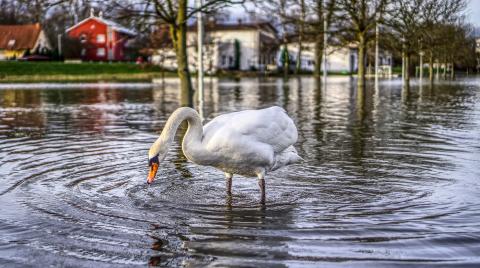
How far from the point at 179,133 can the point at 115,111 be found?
796cm

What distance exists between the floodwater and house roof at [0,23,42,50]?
60814mm

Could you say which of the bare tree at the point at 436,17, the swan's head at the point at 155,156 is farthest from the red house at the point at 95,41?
the swan's head at the point at 155,156

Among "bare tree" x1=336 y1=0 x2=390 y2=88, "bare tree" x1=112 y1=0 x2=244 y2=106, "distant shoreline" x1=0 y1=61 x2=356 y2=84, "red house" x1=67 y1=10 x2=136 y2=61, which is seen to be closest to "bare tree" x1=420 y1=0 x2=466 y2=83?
"bare tree" x1=336 y1=0 x2=390 y2=88

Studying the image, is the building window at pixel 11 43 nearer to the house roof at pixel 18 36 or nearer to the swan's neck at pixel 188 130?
the house roof at pixel 18 36

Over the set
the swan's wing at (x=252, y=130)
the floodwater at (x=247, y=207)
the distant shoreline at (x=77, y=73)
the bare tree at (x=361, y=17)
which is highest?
the bare tree at (x=361, y=17)

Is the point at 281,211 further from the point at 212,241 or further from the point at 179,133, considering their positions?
the point at 179,133

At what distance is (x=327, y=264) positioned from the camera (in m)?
4.79

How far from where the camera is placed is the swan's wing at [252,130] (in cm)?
667

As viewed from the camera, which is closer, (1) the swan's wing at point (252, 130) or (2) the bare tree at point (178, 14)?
(1) the swan's wing at point (252, 130)

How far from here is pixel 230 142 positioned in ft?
21.7

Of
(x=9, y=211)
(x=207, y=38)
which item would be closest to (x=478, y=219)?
(x=9, y=211)

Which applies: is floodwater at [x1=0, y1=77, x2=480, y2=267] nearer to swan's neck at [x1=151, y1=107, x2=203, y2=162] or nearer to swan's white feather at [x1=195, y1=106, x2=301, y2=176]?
swan's white feather at [x1=195, y1=106, x2=301, y2=176]

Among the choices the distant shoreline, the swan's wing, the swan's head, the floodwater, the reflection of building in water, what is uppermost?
the distant shoreline

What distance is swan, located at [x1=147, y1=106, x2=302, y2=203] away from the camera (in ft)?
21.4
